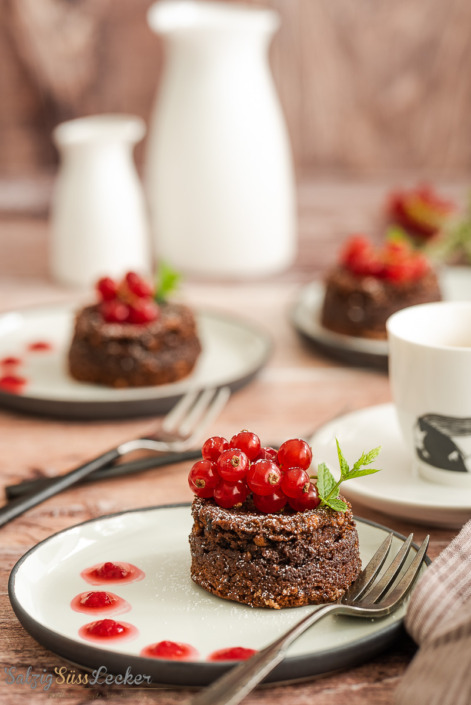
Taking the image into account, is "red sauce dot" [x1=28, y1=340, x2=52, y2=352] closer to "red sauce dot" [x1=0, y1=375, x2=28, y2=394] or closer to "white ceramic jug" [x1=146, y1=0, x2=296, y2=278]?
"red sauce dot" [x1=0, y1=375, x2=28, y2=394]

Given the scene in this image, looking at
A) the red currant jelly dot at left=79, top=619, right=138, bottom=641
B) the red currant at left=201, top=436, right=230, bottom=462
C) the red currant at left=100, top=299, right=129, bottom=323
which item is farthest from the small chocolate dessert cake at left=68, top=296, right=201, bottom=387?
the red currant jelly dot at left=79, top=619, right=138, bottom=641

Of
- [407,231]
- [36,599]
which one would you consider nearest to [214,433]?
[36,599]

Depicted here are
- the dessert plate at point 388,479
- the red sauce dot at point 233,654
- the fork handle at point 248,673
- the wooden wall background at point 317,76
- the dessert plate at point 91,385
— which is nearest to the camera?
the fork handle at point 248,673

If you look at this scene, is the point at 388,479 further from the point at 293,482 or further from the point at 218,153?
the point at 218,153

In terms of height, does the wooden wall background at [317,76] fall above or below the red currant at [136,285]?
above

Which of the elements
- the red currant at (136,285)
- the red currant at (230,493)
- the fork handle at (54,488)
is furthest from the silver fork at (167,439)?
the red currant at (230,493)

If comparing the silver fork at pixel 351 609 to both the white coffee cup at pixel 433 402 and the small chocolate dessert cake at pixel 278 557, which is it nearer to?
the small chocolate dessert cake at pixel 278 557

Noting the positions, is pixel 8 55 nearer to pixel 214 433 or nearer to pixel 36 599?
pixel 214 433
